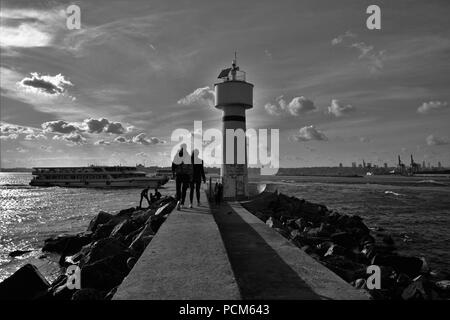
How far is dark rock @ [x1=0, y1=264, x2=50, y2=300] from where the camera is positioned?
5.84 m

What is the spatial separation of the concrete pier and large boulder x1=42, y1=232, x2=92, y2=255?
646 centimetres

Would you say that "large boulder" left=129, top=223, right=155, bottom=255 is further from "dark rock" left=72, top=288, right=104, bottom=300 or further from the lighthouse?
the lighthouse

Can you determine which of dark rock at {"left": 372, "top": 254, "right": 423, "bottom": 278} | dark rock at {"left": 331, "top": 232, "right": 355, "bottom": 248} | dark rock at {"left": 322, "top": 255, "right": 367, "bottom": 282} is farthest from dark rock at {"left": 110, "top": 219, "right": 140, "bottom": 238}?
dark rock at {"left": 372, "top": 254, "right": 423, "bottom": 278}

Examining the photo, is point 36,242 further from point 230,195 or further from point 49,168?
point 49,168

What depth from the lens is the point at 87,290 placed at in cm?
506

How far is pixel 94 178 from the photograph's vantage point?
64750 millimetres

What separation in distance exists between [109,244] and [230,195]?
7.96 meters

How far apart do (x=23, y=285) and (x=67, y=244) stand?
236 inches

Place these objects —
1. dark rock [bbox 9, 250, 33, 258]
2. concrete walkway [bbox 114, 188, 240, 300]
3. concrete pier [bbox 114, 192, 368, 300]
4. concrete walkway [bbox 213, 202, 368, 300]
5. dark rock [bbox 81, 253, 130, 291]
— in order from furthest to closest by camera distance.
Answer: dark rock [bbox 9, 250, 33, 258] → dark rock [bbox 81, 253, 130, 291] → concrete walkway [bbox 213, 202, 368, 300] → concrete pier [bbox 114, 192, 368, 300] → concrete walkway [bbox 114, 188, 240, 300]

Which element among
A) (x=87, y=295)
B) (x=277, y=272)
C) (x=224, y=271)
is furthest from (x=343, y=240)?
(x=87, y=295)

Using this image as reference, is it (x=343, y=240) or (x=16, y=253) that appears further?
(x=16, y=253)

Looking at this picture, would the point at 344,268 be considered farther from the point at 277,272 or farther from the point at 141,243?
the point at 141,243
